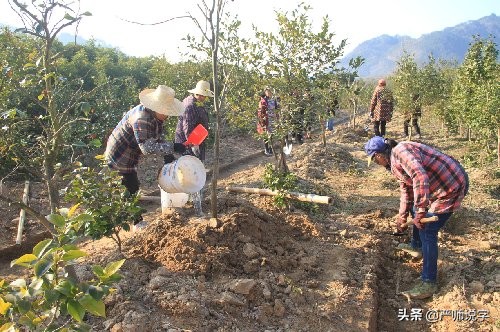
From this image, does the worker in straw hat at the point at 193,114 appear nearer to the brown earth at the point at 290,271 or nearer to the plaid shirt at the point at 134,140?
the plaid shirt at the point at 134,140

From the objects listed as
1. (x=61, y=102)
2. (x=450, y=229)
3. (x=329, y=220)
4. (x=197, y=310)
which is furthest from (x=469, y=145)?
(x=61, y=102)

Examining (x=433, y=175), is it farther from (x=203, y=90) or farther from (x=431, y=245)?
(x=203, y=90)

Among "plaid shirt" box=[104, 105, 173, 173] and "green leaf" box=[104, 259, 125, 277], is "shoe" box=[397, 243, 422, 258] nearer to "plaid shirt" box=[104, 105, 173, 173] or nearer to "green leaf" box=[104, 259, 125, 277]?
"plaid shirt" box=[104, 105, 173, 173]

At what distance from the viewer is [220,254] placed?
3877mm

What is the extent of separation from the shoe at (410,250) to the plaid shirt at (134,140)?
2.82 metres

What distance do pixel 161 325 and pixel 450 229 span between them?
3982 millimetres

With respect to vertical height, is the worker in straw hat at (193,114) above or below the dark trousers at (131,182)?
Answer: above

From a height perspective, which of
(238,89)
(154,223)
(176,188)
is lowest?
(154,223)

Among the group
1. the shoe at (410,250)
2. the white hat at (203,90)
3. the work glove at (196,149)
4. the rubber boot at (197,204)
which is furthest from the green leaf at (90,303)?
the work glove at (196,149)

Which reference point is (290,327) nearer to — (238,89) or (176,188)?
(176,188)

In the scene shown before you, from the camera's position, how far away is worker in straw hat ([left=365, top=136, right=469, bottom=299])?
367cm

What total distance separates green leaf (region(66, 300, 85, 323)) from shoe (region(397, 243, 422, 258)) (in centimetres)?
401

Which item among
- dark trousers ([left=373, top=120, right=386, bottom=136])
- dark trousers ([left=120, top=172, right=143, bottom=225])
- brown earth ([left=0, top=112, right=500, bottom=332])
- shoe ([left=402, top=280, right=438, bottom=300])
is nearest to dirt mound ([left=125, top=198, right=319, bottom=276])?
brown earth ([left=0, top=112, right=500, bottom=332])

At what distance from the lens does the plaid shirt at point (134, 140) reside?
14.1ft
